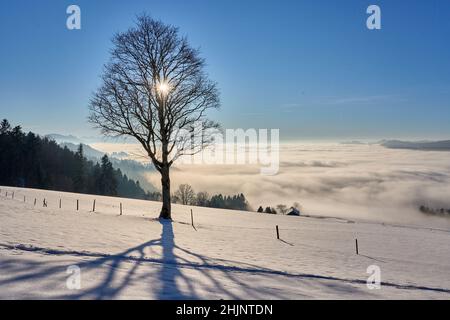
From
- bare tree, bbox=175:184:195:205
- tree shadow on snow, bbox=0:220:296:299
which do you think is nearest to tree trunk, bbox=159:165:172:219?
tree shadow on snow, bbox=0:220:296:299

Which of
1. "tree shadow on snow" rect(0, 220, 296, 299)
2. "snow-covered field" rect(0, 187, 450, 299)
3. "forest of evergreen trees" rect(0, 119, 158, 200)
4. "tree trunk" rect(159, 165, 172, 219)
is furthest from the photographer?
"forest of evergreen trees" rect(0, 119, 158, 200)

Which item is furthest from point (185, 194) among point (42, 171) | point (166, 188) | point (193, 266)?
point (193, 266)

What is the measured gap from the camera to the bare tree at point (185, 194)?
381 ft

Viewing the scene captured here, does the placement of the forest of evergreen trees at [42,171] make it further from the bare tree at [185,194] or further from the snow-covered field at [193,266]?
the snow-covered field at [193,266]

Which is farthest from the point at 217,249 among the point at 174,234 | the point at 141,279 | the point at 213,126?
the point at 213,126

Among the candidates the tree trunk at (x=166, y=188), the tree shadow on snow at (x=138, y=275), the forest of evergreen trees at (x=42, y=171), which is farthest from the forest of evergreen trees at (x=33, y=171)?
the tree shadow on snow at (x=138, y=275)

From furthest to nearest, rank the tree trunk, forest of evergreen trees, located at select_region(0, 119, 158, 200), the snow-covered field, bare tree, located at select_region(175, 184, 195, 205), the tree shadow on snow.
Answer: bare tree, located at select_region(175, 184, 195, 205) < forest of evergreen trees, located at select_region(0, 119, 158, 200) < the tree trunk < the snow-covered field < the tree shadow on snow

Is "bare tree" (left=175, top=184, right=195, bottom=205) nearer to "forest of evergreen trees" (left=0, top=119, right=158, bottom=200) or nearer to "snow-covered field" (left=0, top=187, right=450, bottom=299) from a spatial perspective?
"forest of evergreen trees" (left=0, top=119, right=158, bottom=200)

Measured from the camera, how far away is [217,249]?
50.4 ft

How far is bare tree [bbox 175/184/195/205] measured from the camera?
381ft
